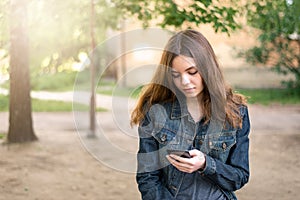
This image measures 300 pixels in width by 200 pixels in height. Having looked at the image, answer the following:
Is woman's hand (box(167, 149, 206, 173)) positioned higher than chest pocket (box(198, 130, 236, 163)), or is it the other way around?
chest pocket (box(198, 130, 236, 163))

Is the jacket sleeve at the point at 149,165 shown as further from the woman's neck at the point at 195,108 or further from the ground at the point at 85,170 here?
the ground at the point at 85,170

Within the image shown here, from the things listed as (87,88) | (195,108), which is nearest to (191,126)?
(195,108)

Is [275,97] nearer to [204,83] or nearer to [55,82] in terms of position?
[55,82]

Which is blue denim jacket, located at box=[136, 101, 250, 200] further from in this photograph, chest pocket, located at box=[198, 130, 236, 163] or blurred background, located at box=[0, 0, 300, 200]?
blurred background, located at box=[0, 0, 300, 200]

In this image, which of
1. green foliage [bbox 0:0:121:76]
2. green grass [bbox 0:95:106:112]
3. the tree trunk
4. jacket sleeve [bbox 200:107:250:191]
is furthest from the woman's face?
green grass [bbox 0:95:106:112]

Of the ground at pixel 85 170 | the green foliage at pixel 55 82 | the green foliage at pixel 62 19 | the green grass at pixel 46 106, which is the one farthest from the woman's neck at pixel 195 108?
the green foliage at pixel 55 82

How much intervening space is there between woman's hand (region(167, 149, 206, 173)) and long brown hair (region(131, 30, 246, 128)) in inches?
7.9

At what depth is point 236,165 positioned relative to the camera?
216cm

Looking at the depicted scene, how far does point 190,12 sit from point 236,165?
16.7ft

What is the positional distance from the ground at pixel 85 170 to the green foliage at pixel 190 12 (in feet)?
6.14

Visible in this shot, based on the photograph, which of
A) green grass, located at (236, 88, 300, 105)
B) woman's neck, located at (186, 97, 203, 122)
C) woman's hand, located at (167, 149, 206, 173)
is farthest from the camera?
green grass, located at (236, 88, 300, 105)

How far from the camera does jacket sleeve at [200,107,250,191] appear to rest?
6.93 feet

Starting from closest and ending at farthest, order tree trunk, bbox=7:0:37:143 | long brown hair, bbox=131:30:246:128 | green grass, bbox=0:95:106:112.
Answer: long brown hair, bbox=131:30:246:128 < tree trunk, bbox=7:0:37:143 < green grass, bbox=0:95:106:112

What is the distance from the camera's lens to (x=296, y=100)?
15625mm
